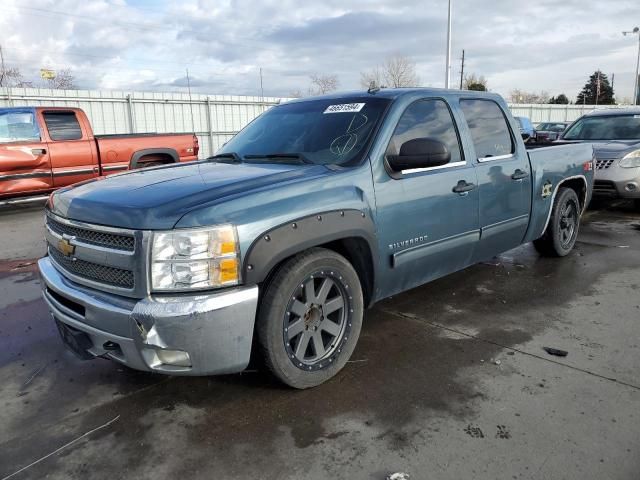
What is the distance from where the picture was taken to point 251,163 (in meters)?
3.78

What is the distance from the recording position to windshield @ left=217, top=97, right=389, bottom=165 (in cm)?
357

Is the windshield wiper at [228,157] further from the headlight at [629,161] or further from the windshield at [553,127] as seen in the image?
the windshield at [553,127]

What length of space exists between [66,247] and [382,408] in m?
2.06

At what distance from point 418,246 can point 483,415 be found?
4.11 ft

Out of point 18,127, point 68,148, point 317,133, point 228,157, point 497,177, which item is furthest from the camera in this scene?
point 68,148

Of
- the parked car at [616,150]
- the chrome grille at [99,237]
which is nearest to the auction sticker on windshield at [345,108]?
the chrome grille at [99,237]

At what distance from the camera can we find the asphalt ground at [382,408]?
2512 millimetres

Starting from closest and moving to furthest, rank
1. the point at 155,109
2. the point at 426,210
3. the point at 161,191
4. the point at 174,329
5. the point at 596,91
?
the point at 174,329, the point at 161,191, the point at 426,210, the point at 155,109, the point at 596,91

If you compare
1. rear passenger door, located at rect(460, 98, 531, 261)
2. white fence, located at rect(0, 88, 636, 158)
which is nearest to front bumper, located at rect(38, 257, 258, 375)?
rear passenger door, located at rect(460, 98, 531, 261)

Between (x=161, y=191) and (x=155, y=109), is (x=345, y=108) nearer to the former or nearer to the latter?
(x=161, y=191)

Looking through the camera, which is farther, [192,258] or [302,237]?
[302,237]

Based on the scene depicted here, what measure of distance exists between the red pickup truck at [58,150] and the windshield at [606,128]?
7.61 meters

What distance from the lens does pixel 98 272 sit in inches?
113

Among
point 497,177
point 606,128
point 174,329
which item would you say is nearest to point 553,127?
point 606,128
